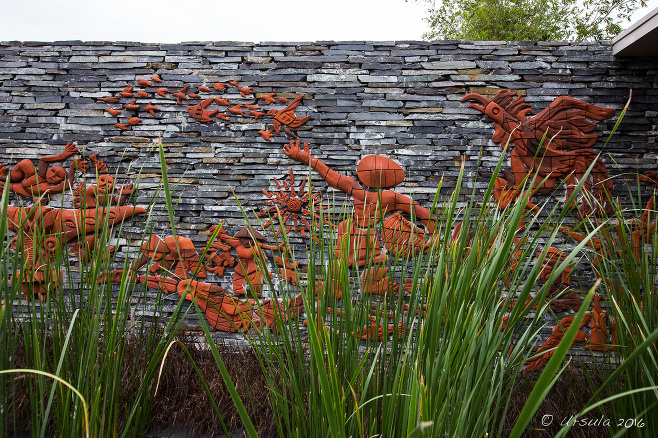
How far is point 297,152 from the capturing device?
2.52m

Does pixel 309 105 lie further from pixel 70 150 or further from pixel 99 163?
pixel 70 150

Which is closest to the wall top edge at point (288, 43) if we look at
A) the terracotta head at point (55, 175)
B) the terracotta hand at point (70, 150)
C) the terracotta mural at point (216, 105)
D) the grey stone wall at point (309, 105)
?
the grey stone wall at point (309, 105)

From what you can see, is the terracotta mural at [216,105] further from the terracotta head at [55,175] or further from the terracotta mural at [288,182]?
the terracotta head at [55,175]

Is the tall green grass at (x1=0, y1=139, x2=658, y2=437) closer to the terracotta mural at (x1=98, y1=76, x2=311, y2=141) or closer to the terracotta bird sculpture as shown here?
the terracotta bird sculpture

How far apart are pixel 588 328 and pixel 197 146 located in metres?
2.62

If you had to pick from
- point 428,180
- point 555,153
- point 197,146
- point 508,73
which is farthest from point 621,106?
point 197,146

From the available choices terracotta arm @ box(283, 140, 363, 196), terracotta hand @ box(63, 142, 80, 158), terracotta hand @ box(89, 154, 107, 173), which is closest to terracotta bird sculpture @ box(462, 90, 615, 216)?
terracotta arm @ box(283, 140, 363, 196)

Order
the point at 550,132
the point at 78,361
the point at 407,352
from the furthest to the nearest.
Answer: the point at 550,132, the point at 78,361, the point at 407,352

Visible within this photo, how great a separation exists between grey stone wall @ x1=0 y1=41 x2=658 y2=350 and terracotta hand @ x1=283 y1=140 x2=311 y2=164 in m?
0.05

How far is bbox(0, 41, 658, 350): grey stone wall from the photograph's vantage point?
251 centimetres

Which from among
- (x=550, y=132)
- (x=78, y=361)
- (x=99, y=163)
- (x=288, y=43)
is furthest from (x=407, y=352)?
(x=99, y=163)

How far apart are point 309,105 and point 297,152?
1.08 feet

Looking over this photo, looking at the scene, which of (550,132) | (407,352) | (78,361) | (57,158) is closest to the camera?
(407,352)

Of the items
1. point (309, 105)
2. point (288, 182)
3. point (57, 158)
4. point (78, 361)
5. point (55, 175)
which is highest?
point (309, 105)
